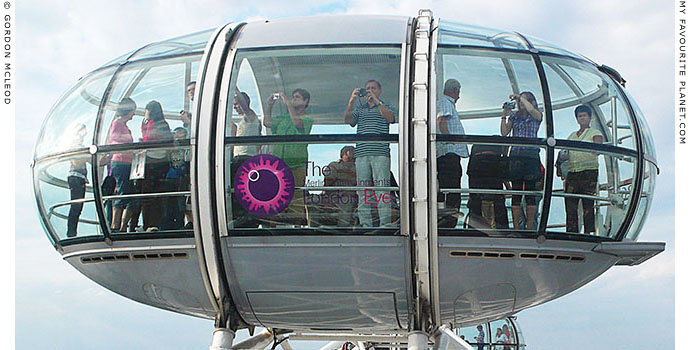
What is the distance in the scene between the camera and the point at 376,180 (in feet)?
26.3

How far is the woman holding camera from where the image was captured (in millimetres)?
8086

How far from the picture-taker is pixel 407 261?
8141mm

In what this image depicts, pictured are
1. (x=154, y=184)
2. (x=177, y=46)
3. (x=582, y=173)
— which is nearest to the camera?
(x=582, y=173)

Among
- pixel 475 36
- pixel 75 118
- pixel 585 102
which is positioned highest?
pixel 475 36

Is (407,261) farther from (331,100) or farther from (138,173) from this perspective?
(138,173)

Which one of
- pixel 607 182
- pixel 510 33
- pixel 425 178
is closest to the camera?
pixel 425 178

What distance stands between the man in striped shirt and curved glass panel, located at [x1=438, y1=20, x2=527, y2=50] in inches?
41.2

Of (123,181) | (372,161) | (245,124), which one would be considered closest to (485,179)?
(372,161)

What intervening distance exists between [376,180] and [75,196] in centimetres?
316

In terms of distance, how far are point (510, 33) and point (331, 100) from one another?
221 centimetres

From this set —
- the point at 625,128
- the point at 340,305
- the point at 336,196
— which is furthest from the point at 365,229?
the point at 625,128

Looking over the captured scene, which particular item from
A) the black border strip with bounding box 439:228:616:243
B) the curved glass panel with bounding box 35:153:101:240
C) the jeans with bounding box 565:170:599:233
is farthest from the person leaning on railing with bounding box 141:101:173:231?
the jeans with bounding box 565:170:599:233

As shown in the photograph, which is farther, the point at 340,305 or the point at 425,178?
the point at 340,305

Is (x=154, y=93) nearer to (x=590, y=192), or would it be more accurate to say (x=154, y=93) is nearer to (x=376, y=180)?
(x=376, y=180)
